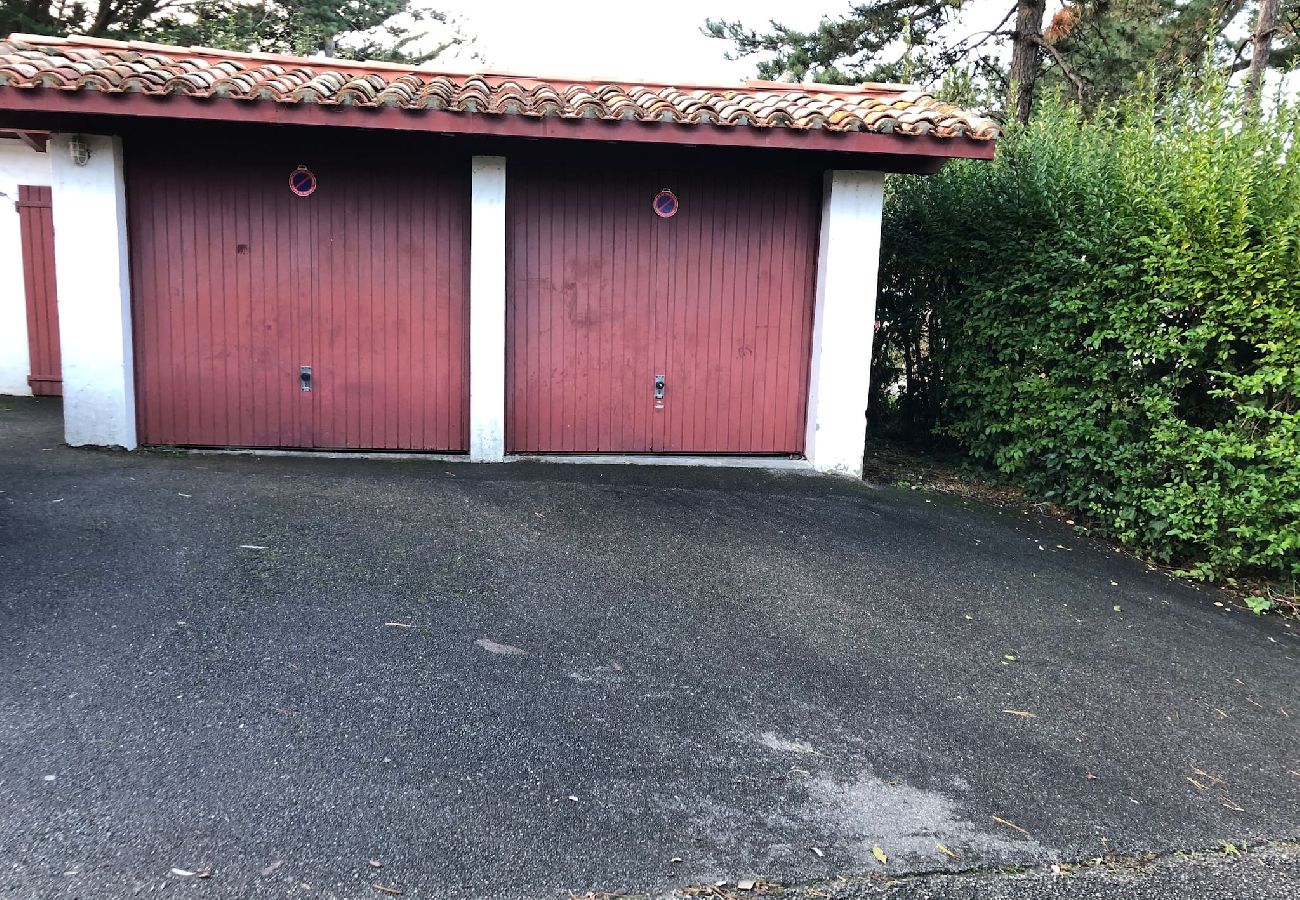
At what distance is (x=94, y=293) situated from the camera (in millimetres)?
6914

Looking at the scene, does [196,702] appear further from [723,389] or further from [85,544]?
[723,389]

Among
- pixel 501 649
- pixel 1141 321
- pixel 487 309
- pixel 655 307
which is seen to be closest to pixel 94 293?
pixel 487 309

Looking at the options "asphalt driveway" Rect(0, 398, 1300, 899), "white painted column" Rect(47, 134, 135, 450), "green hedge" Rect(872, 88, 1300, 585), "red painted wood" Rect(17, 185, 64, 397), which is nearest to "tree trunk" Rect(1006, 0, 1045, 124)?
"green hedge" Rect(872, 88, 1300, 585)

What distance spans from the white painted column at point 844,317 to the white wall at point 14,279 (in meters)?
8.44

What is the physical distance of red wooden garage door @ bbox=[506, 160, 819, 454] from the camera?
24.2 ft

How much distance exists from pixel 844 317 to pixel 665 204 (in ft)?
5.49

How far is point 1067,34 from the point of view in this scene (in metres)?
16.0

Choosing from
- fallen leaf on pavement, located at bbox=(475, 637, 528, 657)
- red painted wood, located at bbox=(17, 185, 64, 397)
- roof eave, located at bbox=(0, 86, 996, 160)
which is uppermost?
roof eave, located at bbox=(0, 86, 996, 160)

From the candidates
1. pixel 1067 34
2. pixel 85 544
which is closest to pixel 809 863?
pixel 85 544

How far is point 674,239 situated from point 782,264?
0.91 meters

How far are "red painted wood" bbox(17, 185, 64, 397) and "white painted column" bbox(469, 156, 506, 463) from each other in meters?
5.60

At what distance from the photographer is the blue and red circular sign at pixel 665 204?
7.41 m

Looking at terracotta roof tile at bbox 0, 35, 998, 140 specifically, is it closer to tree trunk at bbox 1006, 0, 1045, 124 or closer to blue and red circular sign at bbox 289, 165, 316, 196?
blue and red circular sign at bbox 289, 165, 316, 196

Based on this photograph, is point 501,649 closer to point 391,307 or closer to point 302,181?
point 391,307
